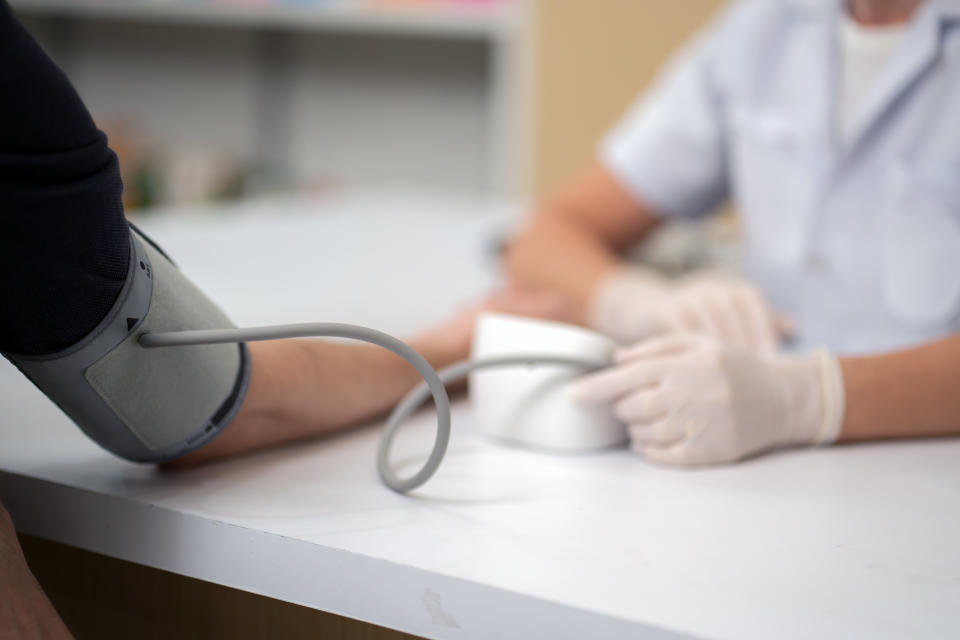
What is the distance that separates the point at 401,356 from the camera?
1.44 ft

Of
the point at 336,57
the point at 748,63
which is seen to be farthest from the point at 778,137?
the point at 336,57

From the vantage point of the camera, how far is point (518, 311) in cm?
69

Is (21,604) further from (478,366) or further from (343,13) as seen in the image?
(343,13)

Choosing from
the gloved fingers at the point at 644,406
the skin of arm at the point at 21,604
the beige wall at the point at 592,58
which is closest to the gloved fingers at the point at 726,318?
the gloved fingers at the point at 644,406

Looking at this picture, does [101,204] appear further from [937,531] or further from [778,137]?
[778,137]

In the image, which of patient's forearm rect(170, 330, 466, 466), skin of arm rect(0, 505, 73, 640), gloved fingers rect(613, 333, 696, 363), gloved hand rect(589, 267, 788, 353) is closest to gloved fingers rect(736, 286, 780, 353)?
gloved hand rect(589, 267, 788, 353)

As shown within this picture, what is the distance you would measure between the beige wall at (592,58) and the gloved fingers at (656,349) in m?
1.72

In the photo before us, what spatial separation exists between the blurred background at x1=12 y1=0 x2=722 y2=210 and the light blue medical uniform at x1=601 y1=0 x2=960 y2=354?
1219 millimetres

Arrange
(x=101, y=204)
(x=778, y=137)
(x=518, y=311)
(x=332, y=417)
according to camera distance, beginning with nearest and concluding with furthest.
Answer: (x=101, y=204) → (x=332, y=417) → (x=518, y=311) → (x=778, y=137)

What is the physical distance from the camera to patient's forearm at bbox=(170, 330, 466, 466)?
18.7 inches

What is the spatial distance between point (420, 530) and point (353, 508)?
0.04 m

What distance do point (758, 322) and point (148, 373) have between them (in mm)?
509

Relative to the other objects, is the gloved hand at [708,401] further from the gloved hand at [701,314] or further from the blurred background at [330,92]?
the blurred background at [330,92]

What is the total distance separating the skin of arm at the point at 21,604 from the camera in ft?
1.17
